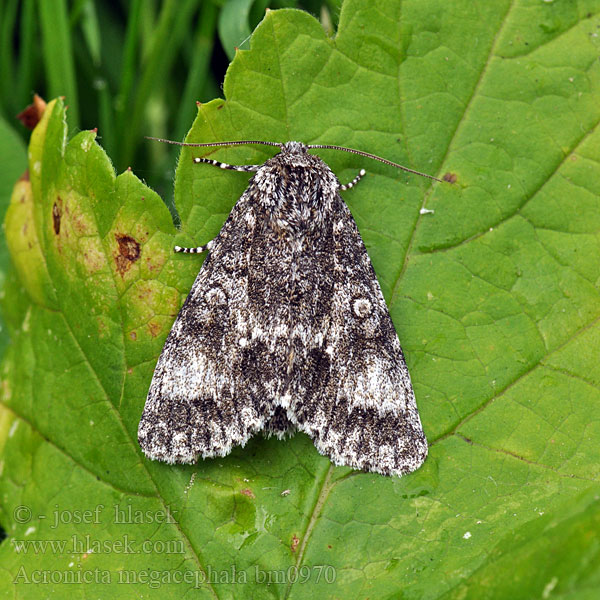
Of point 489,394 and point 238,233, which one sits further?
point 238,233

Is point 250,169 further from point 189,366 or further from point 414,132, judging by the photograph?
point 189,366

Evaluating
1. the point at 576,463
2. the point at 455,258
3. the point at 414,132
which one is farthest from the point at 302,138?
the point at 576,463

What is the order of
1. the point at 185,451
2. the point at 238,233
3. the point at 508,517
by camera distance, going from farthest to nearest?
the point at 238,233
the point at 185,451
the point at 508,517

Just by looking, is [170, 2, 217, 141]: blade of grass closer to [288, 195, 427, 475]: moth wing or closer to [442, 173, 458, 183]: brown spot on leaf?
[288, 195, 427, 475]: moth wing

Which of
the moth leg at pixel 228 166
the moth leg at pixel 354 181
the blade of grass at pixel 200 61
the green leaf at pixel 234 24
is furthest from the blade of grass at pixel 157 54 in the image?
the moth leg at pixel 354 181

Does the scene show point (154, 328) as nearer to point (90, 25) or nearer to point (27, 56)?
point (27, 56)

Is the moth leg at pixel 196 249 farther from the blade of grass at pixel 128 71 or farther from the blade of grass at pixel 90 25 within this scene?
the blade of grass at pixel 90 25

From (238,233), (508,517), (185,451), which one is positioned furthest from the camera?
(238,233)

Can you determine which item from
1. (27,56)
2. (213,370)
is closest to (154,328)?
(213,370)
